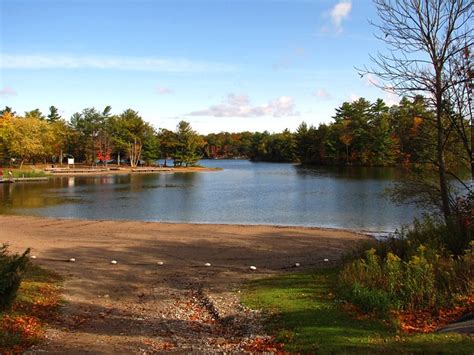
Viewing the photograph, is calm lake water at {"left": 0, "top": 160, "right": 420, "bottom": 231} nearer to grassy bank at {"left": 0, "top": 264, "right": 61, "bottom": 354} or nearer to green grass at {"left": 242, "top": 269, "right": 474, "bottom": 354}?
green grass at {"left": 242, "top": 269, "right": 474, "bottom": 354}

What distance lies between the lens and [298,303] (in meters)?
9.07

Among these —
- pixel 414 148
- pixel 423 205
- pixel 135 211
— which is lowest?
pixel 135 211

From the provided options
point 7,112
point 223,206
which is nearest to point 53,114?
point 7,112

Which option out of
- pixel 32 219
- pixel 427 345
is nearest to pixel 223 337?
pixel 427 345

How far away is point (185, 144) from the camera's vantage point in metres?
96.9

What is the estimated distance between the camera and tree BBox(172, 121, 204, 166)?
95812 millimetres

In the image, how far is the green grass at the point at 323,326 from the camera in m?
5.72

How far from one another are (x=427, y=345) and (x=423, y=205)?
10.3 metres

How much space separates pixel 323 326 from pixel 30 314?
17.7 ft

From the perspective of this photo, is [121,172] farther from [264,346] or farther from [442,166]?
[264,346]

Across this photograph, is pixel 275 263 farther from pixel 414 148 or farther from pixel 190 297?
pixel 414 148

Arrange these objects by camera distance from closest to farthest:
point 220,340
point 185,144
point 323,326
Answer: point 323,326
point 220,340
point 185,144

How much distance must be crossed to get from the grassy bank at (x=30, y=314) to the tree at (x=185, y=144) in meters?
84.9

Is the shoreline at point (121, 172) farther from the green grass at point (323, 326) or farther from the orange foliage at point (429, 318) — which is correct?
the orange foliage at point (429, 318)
